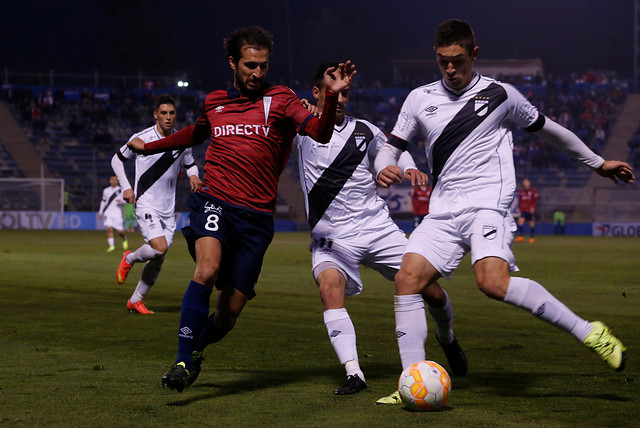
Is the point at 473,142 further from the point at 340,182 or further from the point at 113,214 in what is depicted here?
the point at 113,214

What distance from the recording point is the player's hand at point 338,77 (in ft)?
17.5

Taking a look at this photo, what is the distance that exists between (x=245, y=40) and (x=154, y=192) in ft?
18.5

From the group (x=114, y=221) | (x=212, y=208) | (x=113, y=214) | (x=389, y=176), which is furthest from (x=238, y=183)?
(x=113, y=214)

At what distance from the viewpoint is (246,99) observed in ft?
19.6

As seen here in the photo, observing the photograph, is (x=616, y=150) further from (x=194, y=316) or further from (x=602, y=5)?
(x=602, y=5)

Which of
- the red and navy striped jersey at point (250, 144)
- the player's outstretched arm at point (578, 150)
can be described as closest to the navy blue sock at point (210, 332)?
the red and navy striped jersey at point (250, 144)

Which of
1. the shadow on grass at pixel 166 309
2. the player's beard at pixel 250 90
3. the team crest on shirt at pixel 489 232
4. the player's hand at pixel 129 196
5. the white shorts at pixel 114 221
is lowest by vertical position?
the white shorts at pixel 114 221

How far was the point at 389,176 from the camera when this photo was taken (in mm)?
5512

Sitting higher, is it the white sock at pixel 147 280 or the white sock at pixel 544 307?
the white sock at pixel 544 307

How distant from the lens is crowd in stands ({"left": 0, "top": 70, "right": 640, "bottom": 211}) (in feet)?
141

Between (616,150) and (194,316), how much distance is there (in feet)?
139

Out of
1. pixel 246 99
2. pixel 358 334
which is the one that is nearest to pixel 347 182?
pixel 246 99

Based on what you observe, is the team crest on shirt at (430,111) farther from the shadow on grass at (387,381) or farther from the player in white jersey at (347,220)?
the shadow on grass at (387,381)

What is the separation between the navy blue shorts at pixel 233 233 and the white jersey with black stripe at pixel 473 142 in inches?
44.4
